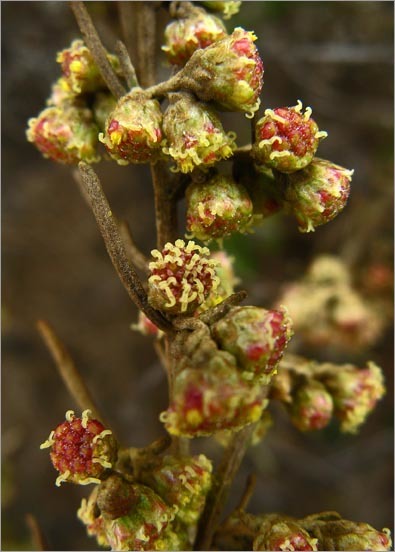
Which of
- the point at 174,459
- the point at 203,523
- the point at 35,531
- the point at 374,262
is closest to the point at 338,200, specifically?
the point at 174,459

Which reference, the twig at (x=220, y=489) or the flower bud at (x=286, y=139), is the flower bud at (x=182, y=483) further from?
the flower bud at (x=286, y=139)

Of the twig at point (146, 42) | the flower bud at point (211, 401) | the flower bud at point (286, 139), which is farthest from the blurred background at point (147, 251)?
the flower bud at point (211, 401)

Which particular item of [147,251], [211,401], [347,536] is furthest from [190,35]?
[147,251]

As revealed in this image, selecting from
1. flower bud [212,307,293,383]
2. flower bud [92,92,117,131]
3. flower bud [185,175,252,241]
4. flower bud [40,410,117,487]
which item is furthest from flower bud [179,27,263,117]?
flower bud [40,410,117,487]

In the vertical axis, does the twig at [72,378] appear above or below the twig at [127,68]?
below

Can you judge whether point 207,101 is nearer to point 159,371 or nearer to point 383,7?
point 159,371

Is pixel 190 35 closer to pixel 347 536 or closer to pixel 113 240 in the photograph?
pixel 113 240
